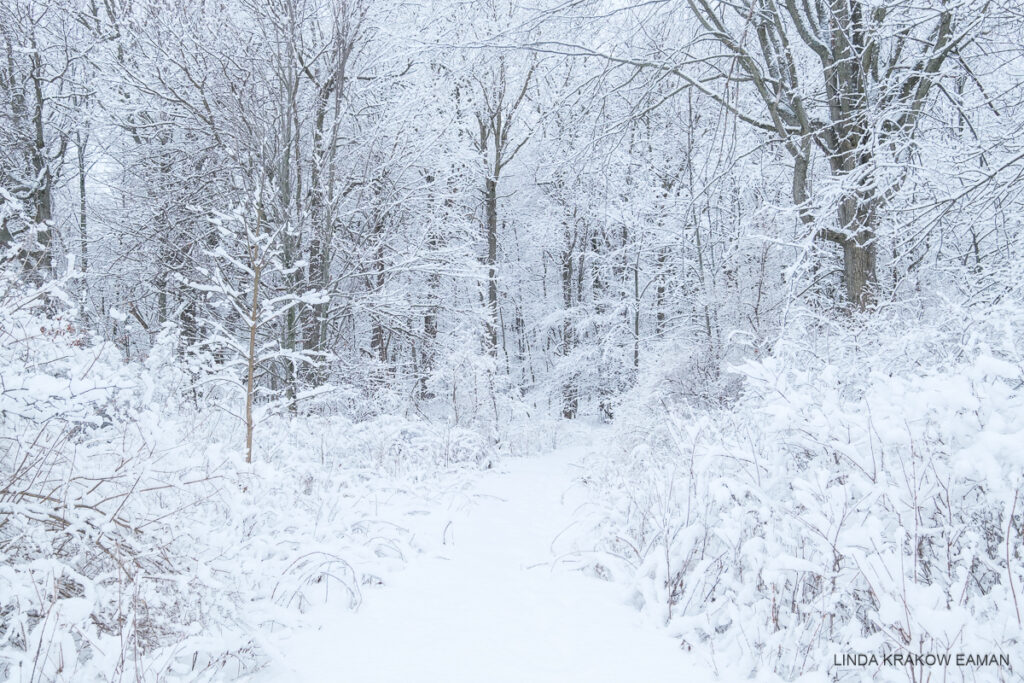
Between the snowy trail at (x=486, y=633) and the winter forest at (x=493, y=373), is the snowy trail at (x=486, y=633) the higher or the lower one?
the lower one

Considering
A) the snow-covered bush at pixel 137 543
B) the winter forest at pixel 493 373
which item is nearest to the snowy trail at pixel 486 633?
the winter forest at pixel 493 373

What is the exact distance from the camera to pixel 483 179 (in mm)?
13875

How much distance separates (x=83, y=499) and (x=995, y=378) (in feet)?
12.5

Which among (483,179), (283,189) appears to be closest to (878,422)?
(283,189)

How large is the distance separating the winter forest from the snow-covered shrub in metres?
0.02

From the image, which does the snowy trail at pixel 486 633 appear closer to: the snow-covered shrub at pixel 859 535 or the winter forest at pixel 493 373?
the winter forest at pixel 493 373

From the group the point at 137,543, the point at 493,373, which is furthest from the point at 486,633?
the point at 493,373

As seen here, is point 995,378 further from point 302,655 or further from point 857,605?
point 302,655

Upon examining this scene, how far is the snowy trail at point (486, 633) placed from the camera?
2088 millimetres

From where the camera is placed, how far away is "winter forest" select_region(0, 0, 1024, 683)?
A: 2.12 metres

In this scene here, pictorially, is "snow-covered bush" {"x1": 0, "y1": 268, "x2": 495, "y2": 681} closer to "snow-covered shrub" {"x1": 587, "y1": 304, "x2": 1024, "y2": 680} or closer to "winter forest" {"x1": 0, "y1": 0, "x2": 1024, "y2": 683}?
"winter forest" {"x1": 0, "y1": 0, "x2": 1024, "y2": 683}

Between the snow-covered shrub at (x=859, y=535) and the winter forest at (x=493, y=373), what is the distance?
21 millimetres

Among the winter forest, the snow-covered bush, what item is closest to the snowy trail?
the winter forest

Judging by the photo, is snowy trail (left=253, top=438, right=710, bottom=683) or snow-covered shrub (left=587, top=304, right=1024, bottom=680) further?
snowy trail (left=253, top=438, right=710, bottom=683)
